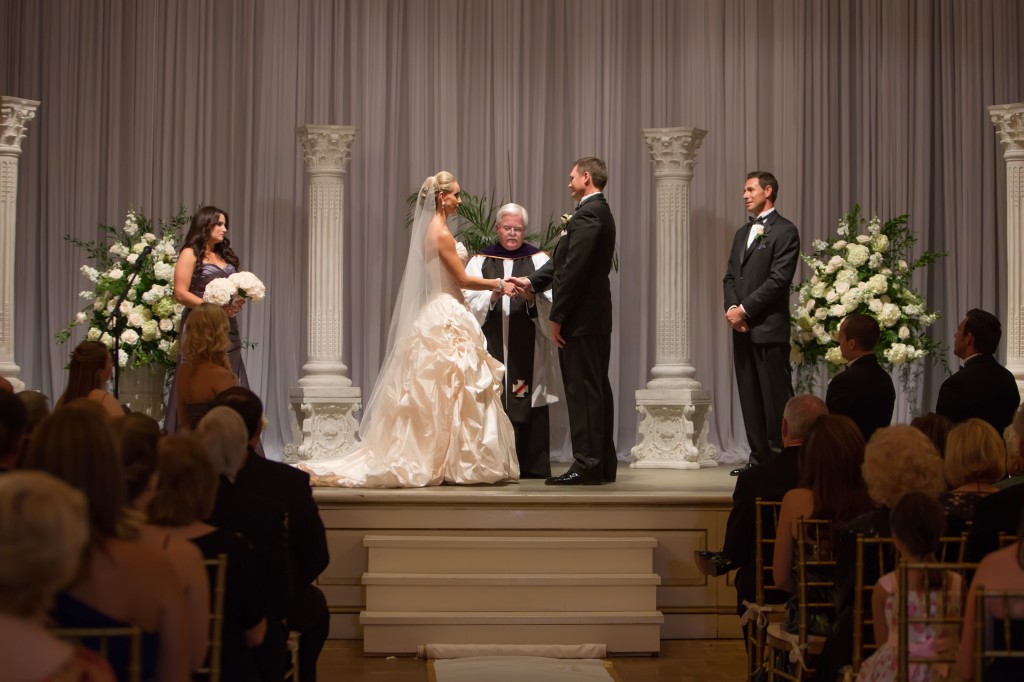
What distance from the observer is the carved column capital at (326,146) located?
901 cm

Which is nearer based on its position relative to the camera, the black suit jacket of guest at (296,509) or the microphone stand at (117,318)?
the black suit jacket of guest at (296,509)

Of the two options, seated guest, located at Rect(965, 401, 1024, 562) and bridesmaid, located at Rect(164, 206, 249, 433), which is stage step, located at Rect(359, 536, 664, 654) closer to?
bridesmaid, located at Rect(164, 206, 249, 433)

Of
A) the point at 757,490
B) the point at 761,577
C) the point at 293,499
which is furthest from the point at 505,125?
the point at 293,499

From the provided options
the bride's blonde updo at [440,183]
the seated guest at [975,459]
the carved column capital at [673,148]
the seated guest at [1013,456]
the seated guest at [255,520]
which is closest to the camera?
the seated guest at [255,520]

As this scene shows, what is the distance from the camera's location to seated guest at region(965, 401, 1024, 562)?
3742mm

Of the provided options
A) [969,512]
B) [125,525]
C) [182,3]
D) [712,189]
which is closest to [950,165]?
[712,189]

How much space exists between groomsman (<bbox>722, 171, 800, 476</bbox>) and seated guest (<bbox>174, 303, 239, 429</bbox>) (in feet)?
10.7

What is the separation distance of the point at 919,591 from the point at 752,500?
1602mm

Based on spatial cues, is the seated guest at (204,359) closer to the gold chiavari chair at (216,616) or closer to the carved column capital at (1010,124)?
the gold chiavari chair at (216,616)

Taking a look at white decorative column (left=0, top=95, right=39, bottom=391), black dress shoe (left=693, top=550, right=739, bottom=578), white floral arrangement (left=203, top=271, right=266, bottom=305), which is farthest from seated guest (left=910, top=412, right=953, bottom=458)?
white decorative column (left=0, top=95, right=39, bottom=391)

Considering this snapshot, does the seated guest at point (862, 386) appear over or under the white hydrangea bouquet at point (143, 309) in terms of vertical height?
under

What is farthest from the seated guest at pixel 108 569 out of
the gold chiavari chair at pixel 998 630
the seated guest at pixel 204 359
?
the seated guest at pixel 204 359

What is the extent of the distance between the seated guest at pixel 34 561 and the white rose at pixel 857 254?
21.9 feet

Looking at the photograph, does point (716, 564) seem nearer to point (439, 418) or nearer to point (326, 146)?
point (439, 418)
